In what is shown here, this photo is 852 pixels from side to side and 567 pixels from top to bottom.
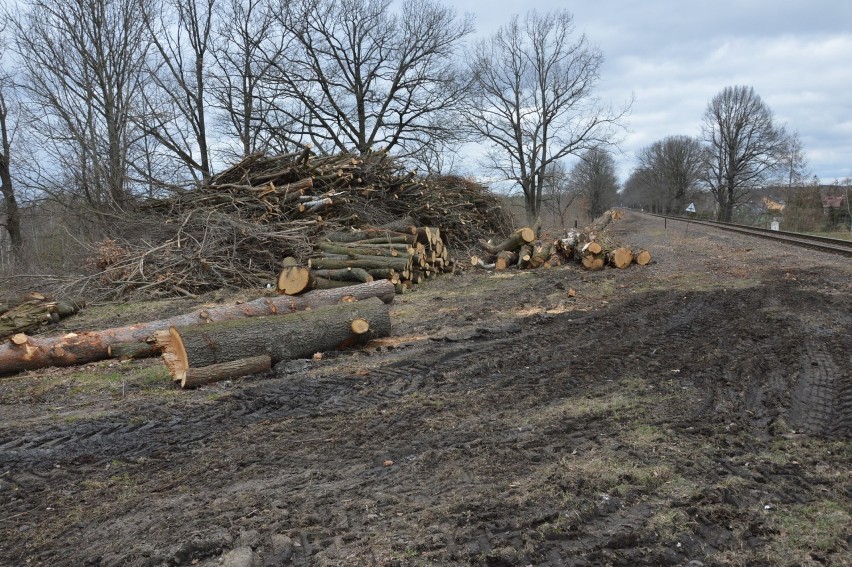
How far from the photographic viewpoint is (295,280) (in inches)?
391

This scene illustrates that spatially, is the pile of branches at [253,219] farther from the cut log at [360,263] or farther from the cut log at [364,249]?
the cut log at [360,263]

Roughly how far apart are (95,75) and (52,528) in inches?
777

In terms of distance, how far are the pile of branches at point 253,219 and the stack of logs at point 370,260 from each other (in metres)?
0.83

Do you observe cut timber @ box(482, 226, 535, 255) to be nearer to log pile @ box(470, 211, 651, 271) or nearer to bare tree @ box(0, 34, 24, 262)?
log pile @ box(470, 211, 651, 271)

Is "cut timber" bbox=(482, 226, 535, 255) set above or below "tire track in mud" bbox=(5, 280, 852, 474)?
above

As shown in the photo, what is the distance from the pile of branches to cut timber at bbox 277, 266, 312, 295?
2787mm

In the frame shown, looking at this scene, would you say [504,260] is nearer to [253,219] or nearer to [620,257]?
[620,257]

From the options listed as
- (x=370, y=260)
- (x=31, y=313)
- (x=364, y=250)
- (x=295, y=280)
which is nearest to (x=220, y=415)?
(x=295, y=280)

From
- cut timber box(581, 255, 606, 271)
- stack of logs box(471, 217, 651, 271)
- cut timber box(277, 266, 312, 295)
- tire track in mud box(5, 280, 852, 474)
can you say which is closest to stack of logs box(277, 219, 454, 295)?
cut timber box(277, 266, 312, 295)

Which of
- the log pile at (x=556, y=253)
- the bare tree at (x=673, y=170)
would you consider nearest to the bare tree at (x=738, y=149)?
the bare tree at (x=673, y=170)

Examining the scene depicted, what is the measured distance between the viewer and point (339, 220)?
14.6 meters

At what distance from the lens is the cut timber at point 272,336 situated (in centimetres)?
616

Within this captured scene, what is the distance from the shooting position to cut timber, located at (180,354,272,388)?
5.83 m

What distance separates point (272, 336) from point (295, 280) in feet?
11.3
